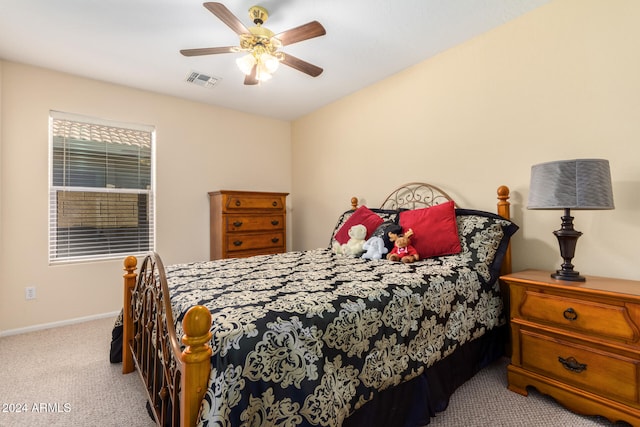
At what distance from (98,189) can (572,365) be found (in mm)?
4106

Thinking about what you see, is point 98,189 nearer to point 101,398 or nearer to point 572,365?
point 101,398

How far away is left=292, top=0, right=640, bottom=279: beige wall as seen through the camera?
1.79 m

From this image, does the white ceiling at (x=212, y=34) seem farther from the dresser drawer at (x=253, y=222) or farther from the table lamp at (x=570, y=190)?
the dresser drawer at (x=253, y=222)

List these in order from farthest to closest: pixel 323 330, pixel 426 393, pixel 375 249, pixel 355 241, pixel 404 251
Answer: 1. pixel 355 241
2. pixel 375 249
3. pixel 404 251
4. pixel 426 393
5. pixel 323 330

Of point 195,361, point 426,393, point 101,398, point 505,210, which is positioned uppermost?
point 505,210

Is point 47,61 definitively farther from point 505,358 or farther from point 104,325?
point 505,358

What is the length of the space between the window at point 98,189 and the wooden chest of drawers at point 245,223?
2.41ft

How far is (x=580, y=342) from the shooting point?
152 cm

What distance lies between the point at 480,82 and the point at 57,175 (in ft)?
13.1

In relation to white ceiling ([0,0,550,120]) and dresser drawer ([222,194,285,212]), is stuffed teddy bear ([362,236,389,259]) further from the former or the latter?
dresser drawer ([222,194,285,212])

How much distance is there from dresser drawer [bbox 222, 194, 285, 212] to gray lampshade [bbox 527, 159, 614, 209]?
284 cm

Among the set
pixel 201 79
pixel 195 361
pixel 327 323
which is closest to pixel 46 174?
pixel 201 79

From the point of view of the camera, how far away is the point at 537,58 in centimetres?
213

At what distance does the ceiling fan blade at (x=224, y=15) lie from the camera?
5.19 feet
